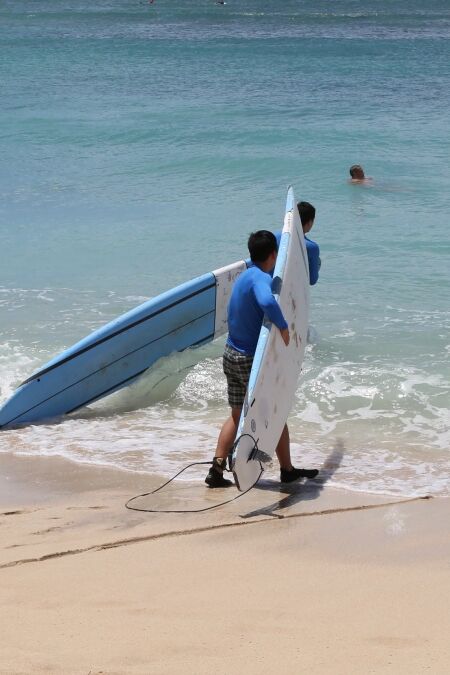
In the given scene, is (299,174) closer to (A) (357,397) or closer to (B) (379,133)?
(B) (379,133)

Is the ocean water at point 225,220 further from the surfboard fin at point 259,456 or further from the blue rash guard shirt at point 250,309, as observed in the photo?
the blue rash guard shirt at point 250,309

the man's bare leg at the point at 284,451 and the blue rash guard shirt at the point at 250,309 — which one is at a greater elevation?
the blue rash guard shirt at the point at 250,309

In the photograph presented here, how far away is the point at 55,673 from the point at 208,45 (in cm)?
3107

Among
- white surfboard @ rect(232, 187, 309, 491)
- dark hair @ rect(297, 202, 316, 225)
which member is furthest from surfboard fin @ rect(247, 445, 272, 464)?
dark hair @ rect(297, 202, 316, 225)

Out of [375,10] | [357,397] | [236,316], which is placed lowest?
A: [357,397]

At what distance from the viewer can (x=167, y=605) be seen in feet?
11.9

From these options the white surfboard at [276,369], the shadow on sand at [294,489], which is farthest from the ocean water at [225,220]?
the white surfboard at [276,369]

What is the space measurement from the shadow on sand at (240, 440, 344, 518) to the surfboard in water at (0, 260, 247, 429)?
1837 mm

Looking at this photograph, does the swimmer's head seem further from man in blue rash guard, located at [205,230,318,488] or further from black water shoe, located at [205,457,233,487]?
black water shoe, located at [205,457,233,487]

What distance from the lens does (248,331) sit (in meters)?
5.20

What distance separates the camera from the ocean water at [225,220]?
6.37m

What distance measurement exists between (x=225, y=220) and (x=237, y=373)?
742 centimetres

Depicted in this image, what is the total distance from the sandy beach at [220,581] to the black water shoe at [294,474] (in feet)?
0.18

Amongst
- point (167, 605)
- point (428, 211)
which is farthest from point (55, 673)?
point (428, 211)
